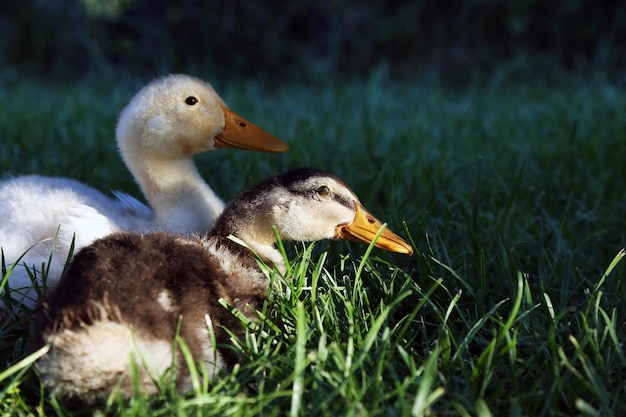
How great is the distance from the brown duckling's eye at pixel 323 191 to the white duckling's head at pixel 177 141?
0.66m

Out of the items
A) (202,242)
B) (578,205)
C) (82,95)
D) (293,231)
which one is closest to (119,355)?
(202,242)

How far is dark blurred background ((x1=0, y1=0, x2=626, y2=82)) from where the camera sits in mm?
9633

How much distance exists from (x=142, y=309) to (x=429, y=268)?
111 cm

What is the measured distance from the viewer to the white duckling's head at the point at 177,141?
343 centimetres

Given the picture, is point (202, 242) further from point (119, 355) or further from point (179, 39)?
point (179, 39)

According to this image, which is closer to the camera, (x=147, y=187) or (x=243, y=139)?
(x=147, y=187)

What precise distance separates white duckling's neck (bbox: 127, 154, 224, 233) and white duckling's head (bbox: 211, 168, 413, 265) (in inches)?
19.5

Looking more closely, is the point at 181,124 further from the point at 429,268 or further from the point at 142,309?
the point at 142,309

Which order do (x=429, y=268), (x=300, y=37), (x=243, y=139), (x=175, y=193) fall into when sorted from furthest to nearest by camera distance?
(x=300, y=37)
(x=243, y=139)
(x=175, y=193)
(x=429, y=268)

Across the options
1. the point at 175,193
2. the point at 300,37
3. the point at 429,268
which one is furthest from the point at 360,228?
the point at 300,37

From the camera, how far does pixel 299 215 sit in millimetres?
2873

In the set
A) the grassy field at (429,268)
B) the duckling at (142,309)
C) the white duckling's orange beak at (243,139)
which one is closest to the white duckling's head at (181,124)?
the white duckling's orange beak at (243,139)

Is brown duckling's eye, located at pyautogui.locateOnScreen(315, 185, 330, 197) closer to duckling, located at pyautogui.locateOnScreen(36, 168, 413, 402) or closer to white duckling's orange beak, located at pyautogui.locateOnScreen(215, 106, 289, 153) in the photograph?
duckling, located at pyautogui.locateOnScreen(36, 168, 413, 402)

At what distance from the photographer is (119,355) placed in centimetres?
203
